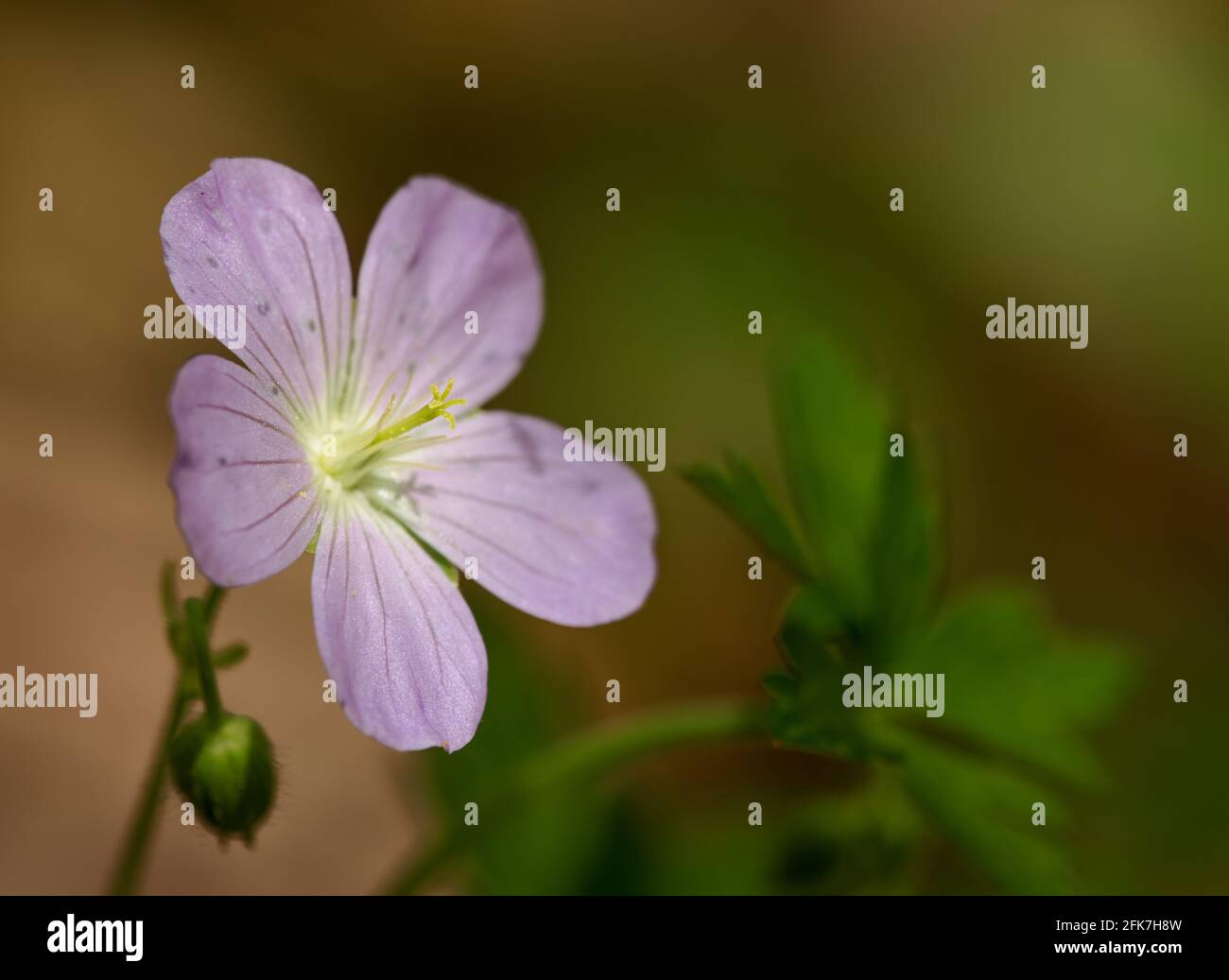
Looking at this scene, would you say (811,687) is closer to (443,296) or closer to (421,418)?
(421,418)

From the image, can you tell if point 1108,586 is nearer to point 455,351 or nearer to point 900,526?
point 900,526

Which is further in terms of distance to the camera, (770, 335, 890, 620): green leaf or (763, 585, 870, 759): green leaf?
(770, 335, 890, 620): green leaf

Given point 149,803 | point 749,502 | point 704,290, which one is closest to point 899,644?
point 749,502

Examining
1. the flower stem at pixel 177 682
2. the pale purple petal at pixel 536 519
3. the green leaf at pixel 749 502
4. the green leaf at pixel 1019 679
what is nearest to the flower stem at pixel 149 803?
the flower stem at pixel 177 682

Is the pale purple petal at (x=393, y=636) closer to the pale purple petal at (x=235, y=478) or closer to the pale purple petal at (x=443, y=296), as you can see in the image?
the pale purple petal at (x=235, y=478)

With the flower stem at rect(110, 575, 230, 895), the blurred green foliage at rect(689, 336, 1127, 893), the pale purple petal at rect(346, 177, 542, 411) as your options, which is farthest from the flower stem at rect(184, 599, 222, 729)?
the blurred green foliage at rect(689, 336, 1127, 893)

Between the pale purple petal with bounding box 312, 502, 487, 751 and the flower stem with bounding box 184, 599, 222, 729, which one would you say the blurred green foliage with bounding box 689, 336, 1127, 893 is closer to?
the pale purple petal with bounding box 312, 502, 487, 751
